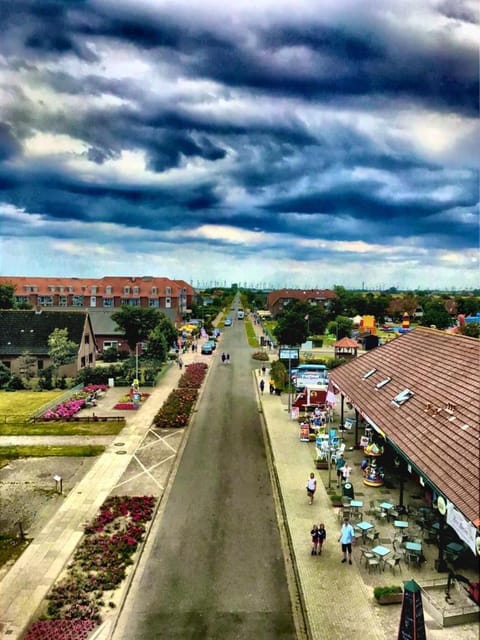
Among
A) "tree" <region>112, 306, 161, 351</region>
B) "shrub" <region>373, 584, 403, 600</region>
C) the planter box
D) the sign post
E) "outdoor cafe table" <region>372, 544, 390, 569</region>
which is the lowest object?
the planter box

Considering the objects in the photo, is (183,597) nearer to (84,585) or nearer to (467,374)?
(84,585)

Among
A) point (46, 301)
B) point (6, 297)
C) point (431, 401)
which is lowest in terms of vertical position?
point (431, 401)

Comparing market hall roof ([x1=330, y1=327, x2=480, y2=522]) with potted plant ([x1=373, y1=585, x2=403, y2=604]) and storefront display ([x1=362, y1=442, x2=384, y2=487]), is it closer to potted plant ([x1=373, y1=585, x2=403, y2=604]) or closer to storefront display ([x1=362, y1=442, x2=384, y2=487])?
storefront display ([x1=362, y1=442, x2=384, y2=487])

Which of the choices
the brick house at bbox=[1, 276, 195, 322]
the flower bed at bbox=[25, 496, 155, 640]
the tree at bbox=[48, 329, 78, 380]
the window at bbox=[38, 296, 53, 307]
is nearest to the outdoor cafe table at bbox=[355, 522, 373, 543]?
the flower bed at bbox=[25, 496, 155, 640]

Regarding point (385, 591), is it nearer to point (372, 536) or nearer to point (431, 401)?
point (372, 536)

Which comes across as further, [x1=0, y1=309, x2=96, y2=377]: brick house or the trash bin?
[x1=0, y1=309, x2=96, y2=377]: brick house

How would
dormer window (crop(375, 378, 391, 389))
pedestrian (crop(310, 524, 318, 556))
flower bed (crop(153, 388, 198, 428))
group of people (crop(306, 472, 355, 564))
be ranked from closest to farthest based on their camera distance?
group of people (crop(306, 472, 355, 564)) → pedestrian (crop(310, 524, 318, 556)) → dormer window (crop(375, 378, 391, 389)) → flower bed (crop(153, 388, 198, 428))

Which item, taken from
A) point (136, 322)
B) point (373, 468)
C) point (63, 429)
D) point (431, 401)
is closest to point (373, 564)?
point (431, 401)

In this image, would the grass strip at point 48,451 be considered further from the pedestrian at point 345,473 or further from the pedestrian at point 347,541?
the pedestrian at point 347,541
